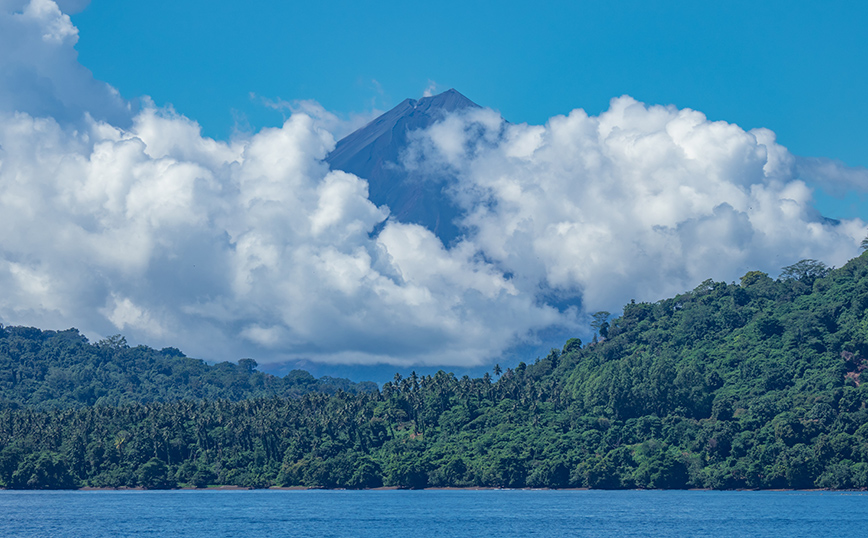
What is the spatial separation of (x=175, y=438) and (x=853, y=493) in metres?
127

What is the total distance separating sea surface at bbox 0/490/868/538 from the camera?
106062 millimetres

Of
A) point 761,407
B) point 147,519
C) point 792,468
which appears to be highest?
point 761,407

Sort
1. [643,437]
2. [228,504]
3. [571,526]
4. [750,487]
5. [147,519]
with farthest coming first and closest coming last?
[643,437], [750,487], [228,504], [147,519], [571,526]

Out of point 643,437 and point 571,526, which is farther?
point 643,437

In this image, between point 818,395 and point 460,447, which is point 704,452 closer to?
point 818,395

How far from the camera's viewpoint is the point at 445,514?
12788 centimetres

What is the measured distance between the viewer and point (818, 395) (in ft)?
572

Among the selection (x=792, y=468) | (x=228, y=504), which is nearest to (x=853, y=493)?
(x=792, y=468)

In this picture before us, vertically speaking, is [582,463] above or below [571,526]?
above

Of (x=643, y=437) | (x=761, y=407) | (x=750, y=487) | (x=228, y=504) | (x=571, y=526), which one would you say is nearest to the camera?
(x=571, y=526)

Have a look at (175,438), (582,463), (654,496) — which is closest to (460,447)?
(582,463)

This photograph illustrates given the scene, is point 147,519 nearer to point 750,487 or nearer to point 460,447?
point 460,447

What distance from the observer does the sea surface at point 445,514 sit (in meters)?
106

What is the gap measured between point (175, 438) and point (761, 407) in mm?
114021
